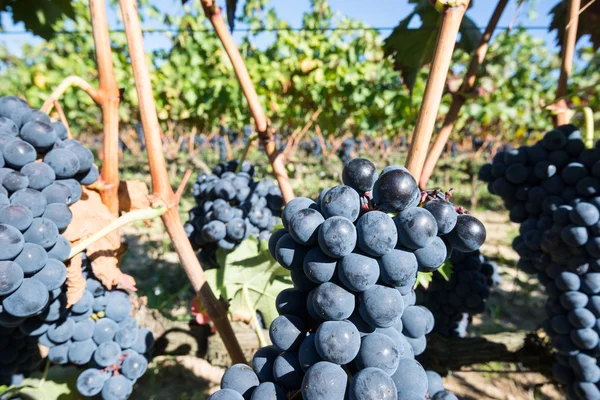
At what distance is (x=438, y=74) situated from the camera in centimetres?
58

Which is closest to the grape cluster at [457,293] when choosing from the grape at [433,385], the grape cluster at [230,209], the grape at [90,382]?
the grape cluster at [230,209]

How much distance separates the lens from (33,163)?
84 cm

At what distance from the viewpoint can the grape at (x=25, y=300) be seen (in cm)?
77

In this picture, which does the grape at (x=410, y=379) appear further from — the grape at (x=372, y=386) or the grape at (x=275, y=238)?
the grape at (x=275, y=238)

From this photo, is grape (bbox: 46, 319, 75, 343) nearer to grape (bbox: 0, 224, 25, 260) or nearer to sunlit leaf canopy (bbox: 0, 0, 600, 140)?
grape (bbox: 0, 224, 25, 260)

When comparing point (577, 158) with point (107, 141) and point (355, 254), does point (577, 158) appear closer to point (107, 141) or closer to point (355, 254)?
point (355, 254)

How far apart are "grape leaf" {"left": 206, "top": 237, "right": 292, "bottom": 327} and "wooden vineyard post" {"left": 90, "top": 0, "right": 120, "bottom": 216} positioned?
387 millimetres

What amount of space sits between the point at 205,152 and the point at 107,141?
9.63 m

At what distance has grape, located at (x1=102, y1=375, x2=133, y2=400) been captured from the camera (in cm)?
111

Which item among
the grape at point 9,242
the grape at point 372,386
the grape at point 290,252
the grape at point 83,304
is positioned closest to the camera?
the grape at point 372,386

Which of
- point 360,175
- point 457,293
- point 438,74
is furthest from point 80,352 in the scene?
point 457,293

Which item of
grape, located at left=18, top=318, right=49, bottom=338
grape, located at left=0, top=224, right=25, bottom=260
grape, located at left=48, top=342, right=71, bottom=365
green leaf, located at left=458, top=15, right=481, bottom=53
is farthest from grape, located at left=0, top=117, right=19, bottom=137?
green leaf, located at left=458, top=15, right=481, bottom=53

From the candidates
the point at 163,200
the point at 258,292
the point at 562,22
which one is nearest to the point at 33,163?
the point at 163,200

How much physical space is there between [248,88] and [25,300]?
2.22 feet
